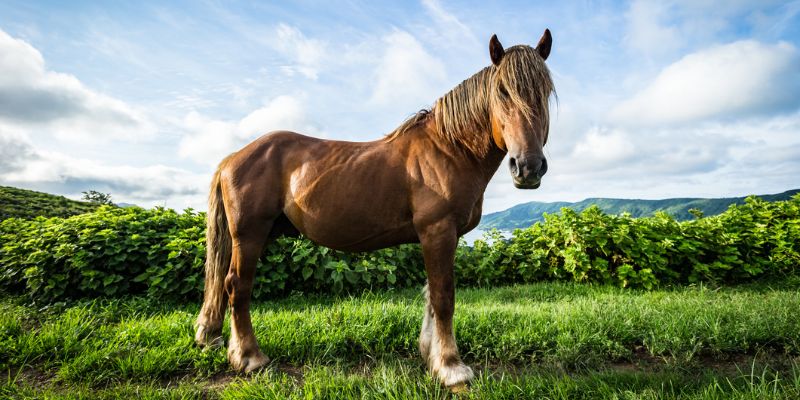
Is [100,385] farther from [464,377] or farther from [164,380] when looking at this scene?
[464,377]

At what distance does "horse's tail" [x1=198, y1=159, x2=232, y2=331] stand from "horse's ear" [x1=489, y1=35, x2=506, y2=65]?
2.37 m

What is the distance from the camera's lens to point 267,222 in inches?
123

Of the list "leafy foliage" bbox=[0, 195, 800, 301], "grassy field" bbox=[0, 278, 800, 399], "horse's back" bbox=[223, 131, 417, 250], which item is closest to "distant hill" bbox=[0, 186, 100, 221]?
"leafy foliage" bbox=[0, 195, 800, 301]

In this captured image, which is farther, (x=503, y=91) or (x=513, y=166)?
(x=503, y=91)

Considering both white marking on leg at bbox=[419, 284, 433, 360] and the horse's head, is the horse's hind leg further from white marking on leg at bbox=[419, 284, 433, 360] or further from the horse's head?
the horse's head

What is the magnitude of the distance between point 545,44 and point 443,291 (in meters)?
1.79

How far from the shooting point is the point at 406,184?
283 centimetres

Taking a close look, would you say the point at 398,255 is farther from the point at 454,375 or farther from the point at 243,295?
the point at 454,375

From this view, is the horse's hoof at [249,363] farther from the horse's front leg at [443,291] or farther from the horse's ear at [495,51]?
the horse's ear at [495,51]

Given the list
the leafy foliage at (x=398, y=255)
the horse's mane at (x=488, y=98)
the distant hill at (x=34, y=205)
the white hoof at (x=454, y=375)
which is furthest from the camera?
the distant hill at (x=34, y=205)

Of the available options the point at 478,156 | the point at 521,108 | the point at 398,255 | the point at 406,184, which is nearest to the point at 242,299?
the point at 406,184

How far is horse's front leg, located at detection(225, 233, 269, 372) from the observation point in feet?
10.2

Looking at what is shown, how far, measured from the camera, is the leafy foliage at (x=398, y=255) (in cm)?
565

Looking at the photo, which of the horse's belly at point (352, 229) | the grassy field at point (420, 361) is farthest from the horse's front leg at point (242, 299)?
the horse's belly at point (352, 229)
